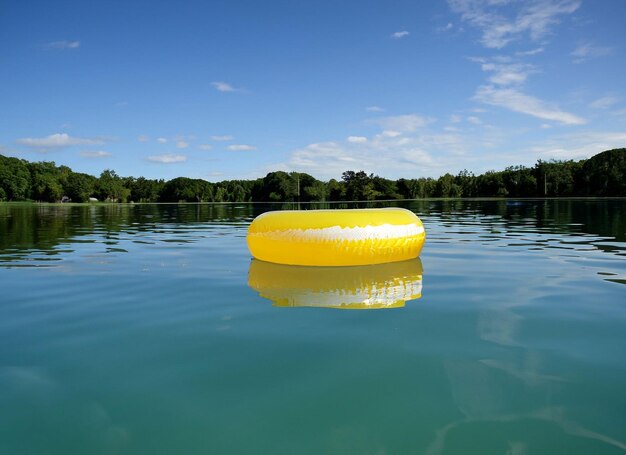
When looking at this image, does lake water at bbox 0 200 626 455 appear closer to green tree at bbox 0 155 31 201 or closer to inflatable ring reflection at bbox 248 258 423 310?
inflatable ring reflection at bbox 248 258 423 310

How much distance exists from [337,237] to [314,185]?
94.9 meters

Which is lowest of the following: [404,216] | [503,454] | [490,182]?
[503,454]

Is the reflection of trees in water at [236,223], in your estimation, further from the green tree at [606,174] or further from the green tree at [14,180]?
the green tree at [14,180]

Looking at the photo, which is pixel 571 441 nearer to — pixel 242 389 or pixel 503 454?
Answer: pixel 503 454

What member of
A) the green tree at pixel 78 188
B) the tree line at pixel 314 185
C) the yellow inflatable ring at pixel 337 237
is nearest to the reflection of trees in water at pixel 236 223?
the yellow inflatable ring at pixel 337 237

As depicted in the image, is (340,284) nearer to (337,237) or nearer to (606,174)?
(337,237)

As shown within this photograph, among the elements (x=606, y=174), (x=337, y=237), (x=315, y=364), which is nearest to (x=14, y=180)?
(x=337, y=237)

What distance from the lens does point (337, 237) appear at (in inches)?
249

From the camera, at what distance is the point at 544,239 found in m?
9.95

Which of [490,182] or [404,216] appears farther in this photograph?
[490,182]

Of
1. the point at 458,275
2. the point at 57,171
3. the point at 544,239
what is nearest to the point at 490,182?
the point at 544,239

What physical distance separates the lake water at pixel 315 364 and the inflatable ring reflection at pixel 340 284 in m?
0.04

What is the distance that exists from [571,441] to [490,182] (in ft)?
282

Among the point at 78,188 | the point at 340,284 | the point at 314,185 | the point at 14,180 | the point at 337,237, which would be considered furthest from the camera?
the point at 314,185
